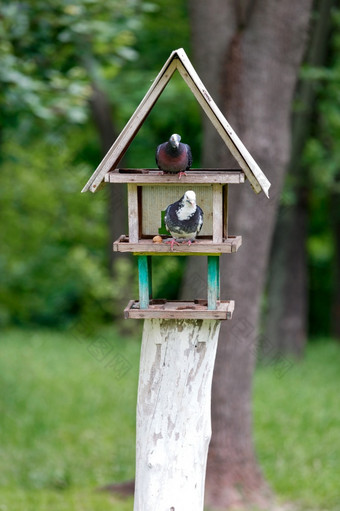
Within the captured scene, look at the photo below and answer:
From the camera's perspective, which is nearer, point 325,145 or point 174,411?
point 174,411

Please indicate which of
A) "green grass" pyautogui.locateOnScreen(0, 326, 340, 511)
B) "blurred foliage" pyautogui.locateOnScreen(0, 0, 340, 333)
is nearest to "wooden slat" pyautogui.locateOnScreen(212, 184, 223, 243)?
"blurred foliage" pyautogui.locateOnScreen(0, 0, 340, 333)

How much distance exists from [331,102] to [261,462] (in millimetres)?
4692

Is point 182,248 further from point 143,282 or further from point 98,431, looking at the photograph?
point 98,431

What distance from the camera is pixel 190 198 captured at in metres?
3.24

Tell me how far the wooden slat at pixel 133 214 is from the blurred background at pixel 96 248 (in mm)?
2743

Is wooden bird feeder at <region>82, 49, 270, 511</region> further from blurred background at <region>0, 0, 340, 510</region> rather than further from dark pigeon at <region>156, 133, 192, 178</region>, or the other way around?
blurred background at <region>0, 0, 340, 510</region>

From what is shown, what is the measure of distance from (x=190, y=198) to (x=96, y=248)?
14.9 m

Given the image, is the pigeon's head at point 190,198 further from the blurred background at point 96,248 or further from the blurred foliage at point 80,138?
the blurred foliage at point 80,138

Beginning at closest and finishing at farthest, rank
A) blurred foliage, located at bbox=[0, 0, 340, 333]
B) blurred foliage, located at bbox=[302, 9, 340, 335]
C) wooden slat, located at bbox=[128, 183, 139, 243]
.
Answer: wooden slat, located at bbox=[128, 183, 139, 243]
blurred foliage, located at bbox=[0, 0, 340, 333]
blurred foliage, located at bbox=[302, 9, 340, 335]

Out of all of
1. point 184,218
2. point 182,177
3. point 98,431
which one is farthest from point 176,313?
point 98,431

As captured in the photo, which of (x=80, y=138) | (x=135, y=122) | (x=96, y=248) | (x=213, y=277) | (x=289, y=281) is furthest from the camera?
(x=96, y=248)

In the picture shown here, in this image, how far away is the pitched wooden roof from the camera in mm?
3295

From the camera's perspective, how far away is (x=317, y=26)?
10258 millimetres

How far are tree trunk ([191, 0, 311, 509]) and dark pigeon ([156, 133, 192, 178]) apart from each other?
297cm
